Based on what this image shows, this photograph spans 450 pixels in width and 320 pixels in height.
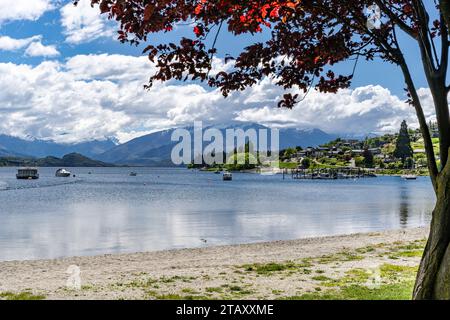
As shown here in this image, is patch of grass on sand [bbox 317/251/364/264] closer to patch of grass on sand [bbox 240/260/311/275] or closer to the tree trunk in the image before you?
patch of grass on sand [bbox 240/260/311/275]

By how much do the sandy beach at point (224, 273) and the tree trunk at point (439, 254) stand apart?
6690mm

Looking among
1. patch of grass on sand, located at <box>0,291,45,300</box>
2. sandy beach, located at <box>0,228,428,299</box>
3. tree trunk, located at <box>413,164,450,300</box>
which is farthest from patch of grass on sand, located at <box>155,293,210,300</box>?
tree trunk, located at <box>413,164,450,300</box>

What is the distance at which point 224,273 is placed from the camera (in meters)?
18.5

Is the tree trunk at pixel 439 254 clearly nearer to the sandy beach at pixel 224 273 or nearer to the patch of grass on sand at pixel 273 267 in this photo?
the sandy beach at pixel 224 273

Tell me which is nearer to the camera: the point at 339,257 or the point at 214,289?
the point at 214,289

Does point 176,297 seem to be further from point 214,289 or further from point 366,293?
point 366,293

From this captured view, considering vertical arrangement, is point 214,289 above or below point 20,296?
above

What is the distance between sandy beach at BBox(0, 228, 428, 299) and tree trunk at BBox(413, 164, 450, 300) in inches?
263

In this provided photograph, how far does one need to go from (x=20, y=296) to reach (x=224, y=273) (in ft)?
24.4

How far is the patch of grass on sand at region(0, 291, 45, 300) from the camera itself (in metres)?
14.4

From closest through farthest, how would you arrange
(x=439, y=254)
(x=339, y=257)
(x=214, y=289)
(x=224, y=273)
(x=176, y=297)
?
1. (x=439, y=254)
2. (x=176, y=297)
3. (x=214, y=289)
4. (x=224, y=273)
5. (x=339, y=257)

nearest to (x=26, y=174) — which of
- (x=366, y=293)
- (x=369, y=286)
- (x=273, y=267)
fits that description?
(x=273, y=267)
